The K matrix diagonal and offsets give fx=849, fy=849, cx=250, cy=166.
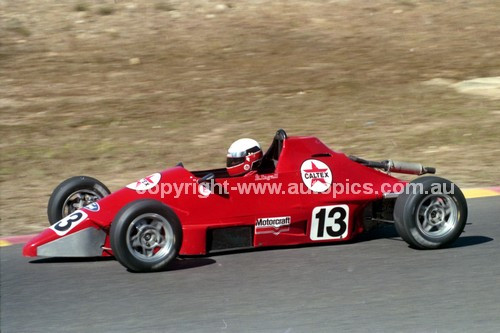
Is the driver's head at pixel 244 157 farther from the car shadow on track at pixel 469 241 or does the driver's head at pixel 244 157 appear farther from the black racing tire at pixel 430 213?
the car shadow on track at pixel 469 241

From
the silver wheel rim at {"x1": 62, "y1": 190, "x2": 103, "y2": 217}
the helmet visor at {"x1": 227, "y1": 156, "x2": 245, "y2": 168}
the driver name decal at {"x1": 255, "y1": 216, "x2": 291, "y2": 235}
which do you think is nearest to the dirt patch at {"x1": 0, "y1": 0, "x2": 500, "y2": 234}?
the silver wheel rim at {"x1": 62, "y1": 190, "x2": 103, "y2": 217}

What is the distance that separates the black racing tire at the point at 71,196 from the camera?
7.08 meters

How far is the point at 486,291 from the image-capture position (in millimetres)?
5770

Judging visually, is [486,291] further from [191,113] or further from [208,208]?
[191,113]

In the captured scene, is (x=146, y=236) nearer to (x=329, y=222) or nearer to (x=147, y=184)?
(x=147, y=184)

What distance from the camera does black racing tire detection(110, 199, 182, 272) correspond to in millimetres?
5965

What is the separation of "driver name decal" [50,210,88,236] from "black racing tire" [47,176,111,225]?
602 millimetres

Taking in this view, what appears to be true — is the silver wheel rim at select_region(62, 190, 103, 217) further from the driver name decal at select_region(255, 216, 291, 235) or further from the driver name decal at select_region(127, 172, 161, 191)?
the driver name decal at select_region(255, 216, 291, 235)

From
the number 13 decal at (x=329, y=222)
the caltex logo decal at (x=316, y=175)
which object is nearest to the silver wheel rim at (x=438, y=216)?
the number 13 decal at (x=329, y=222)

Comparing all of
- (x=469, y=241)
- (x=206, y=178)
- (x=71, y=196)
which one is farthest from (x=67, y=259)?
(x=469, y=241)

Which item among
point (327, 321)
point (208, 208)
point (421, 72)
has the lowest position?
point (327, 321)

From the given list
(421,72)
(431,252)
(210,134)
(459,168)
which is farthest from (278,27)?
(431,252)

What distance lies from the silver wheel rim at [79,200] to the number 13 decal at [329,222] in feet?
6.12

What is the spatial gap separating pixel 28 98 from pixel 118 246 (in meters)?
8.62
